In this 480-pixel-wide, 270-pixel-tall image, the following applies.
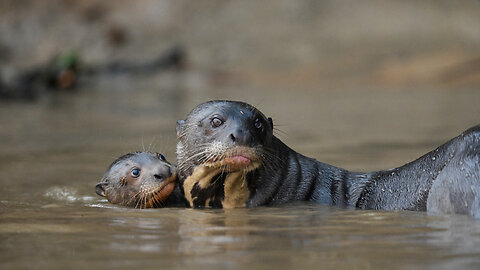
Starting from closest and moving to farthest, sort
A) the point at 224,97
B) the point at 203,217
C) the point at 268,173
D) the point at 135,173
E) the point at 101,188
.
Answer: the point at 203,217, the point at 268,173, the point at 135,173, the point at 101,188, the point at 224,97

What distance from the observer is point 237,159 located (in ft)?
14.6

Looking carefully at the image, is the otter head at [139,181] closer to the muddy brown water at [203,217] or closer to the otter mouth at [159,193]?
the otter mouth at [159,193]

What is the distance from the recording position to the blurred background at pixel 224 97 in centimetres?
336

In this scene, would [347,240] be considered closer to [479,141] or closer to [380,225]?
[380,225]

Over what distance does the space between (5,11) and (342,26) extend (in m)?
9.43

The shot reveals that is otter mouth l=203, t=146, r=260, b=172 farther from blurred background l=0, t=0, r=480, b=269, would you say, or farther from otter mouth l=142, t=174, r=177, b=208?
otter mouth l=142, t=174, r=177, b=208

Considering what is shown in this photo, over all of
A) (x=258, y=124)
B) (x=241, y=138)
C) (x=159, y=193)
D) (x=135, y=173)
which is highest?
(x=258, y=124)

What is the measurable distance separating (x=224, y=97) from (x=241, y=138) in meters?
10.4

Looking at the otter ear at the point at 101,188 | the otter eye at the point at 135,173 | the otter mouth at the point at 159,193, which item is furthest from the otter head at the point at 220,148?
the otter ear at the point at 101,188

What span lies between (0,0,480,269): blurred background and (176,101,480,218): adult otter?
291 millimetres

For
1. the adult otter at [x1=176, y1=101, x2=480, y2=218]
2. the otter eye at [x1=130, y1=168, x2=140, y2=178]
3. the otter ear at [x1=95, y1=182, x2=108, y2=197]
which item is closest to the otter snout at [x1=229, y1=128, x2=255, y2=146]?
the adult otter at [x1=176, y1=101, x2=480, y2=218]

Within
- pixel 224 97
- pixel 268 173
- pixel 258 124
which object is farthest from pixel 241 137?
pixel 224 97

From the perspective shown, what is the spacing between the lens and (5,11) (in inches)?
911

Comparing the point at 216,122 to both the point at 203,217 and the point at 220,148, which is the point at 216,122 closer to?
the point at 220,148
